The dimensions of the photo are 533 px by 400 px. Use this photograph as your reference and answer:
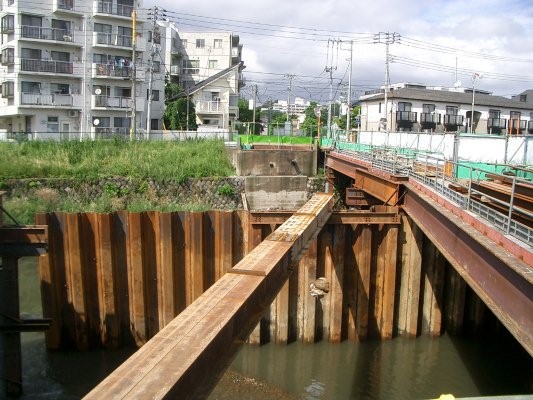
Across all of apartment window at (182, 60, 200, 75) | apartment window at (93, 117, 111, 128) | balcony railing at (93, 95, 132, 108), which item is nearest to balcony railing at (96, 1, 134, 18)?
balcony railing at (93, 95, 132, 108)

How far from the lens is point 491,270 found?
7.29 meters

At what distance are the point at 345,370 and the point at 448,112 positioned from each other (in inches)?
2006

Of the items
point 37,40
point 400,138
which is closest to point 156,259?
point 400,138

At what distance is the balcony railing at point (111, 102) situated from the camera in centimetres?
4372

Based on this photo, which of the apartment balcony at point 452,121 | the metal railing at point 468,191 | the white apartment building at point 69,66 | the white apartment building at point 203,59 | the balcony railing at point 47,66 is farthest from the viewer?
the white apartment building at point 203,59

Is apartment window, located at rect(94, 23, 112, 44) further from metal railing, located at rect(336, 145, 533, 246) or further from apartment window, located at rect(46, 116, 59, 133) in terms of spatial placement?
metal railing, located at rect(336, 145, 533, 246)

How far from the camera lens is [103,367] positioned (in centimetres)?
1179

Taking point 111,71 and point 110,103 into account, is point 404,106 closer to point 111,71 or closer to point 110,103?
point 111,71

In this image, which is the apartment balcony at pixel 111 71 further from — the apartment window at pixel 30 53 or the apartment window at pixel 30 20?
the apartment window at pixel 30 20

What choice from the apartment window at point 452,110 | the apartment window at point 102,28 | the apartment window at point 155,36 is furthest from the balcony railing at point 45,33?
the apartment window at point 452,110

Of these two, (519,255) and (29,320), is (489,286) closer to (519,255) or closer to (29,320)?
(519,255)

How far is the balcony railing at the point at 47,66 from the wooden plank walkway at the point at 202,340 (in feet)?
135

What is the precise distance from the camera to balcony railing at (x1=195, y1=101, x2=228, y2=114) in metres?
56.6

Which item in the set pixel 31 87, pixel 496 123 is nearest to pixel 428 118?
pixel 496 123
